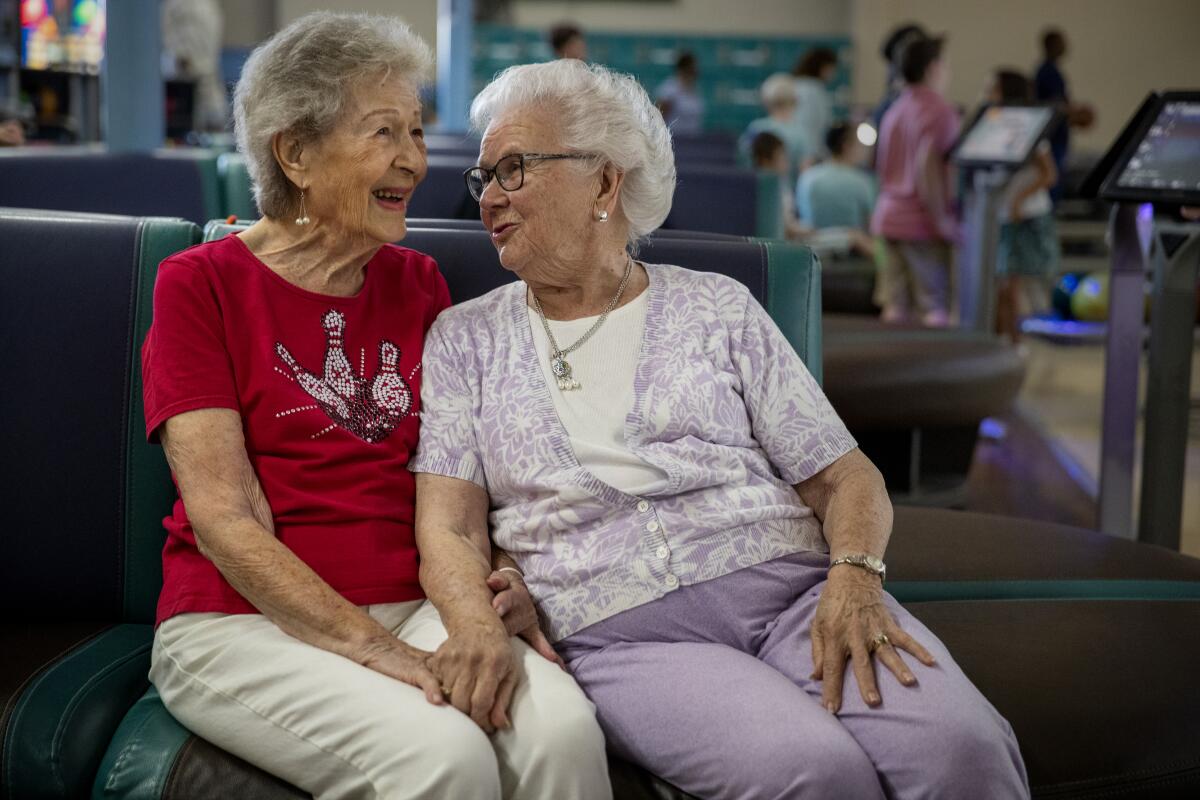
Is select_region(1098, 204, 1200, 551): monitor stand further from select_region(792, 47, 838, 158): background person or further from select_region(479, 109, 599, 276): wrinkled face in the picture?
select_region(792, 47, 838, 158): background person

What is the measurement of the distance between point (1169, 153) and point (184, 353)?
2.12 m

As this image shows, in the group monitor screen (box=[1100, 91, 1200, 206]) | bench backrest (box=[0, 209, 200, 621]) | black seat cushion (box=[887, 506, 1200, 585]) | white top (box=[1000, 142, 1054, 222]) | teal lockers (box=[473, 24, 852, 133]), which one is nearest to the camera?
bench backrest (box=[0, 209, 200, 621])

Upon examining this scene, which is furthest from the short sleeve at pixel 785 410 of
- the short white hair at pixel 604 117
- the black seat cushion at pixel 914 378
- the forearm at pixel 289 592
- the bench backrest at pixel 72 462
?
the black seat cushion at pixel 914 378

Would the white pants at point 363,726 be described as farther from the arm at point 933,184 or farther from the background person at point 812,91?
the background person at point 812,91

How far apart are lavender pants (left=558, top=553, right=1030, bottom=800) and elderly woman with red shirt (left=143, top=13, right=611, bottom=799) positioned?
72mm

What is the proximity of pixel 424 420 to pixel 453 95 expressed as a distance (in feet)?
23.8

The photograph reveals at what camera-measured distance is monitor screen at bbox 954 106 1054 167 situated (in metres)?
4.79

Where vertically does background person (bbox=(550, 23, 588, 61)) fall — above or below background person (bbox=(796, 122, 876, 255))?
above

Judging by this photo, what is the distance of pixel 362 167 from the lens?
1.74 m

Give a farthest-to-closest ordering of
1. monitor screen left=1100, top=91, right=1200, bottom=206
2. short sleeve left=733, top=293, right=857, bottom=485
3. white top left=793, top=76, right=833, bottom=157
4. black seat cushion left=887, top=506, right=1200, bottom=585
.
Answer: white top left=793, top=76, right=833, bottom=157, monitor screen left=1100, top=91, right=1200, bottom=206, black seat cushion left=887, top=506, right=1200, bottom=585, short sleeve left=733, top=293, right=857, bottom=485

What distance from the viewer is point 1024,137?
4832 millimetres

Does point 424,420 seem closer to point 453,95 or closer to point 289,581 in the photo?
point 289,581

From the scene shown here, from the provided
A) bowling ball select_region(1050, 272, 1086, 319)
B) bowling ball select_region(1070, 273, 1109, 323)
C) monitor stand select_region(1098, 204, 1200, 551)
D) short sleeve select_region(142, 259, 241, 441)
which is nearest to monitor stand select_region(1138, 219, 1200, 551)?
monitor stand select_region(1098, 204, 1200, 551)

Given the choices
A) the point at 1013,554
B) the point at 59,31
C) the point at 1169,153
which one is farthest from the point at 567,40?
the point at 1013,554
